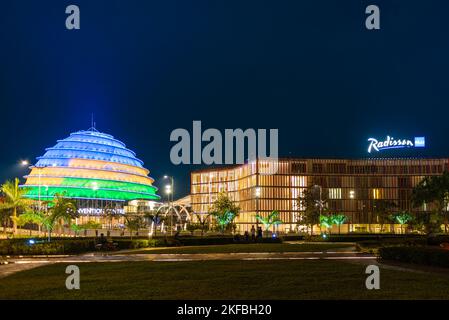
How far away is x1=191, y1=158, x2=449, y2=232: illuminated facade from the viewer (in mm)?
138750

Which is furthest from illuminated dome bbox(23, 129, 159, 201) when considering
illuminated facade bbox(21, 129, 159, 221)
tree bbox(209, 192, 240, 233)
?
tree bbox(209, 192, 240, 233)

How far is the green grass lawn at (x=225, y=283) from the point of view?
16.3 metres

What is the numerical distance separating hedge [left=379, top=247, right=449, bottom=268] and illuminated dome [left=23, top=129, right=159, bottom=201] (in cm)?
10611

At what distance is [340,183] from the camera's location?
142m

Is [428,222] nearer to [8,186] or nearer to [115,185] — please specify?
[8,186]

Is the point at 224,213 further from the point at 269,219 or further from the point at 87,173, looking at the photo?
the point at 87,173

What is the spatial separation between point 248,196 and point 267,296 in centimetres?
12927

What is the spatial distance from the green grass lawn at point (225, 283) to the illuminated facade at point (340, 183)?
113386 millimetres

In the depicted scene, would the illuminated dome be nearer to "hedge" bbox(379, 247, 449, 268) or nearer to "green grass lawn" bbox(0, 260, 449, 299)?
"hedge" bbox(379, 247, 449, 268)

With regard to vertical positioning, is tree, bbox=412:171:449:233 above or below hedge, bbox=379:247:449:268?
above

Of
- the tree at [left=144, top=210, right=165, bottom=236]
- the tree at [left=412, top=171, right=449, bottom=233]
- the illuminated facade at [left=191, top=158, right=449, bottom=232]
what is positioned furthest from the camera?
the illuminated facade at [left=191, top=158, right=449, bottom=232]
